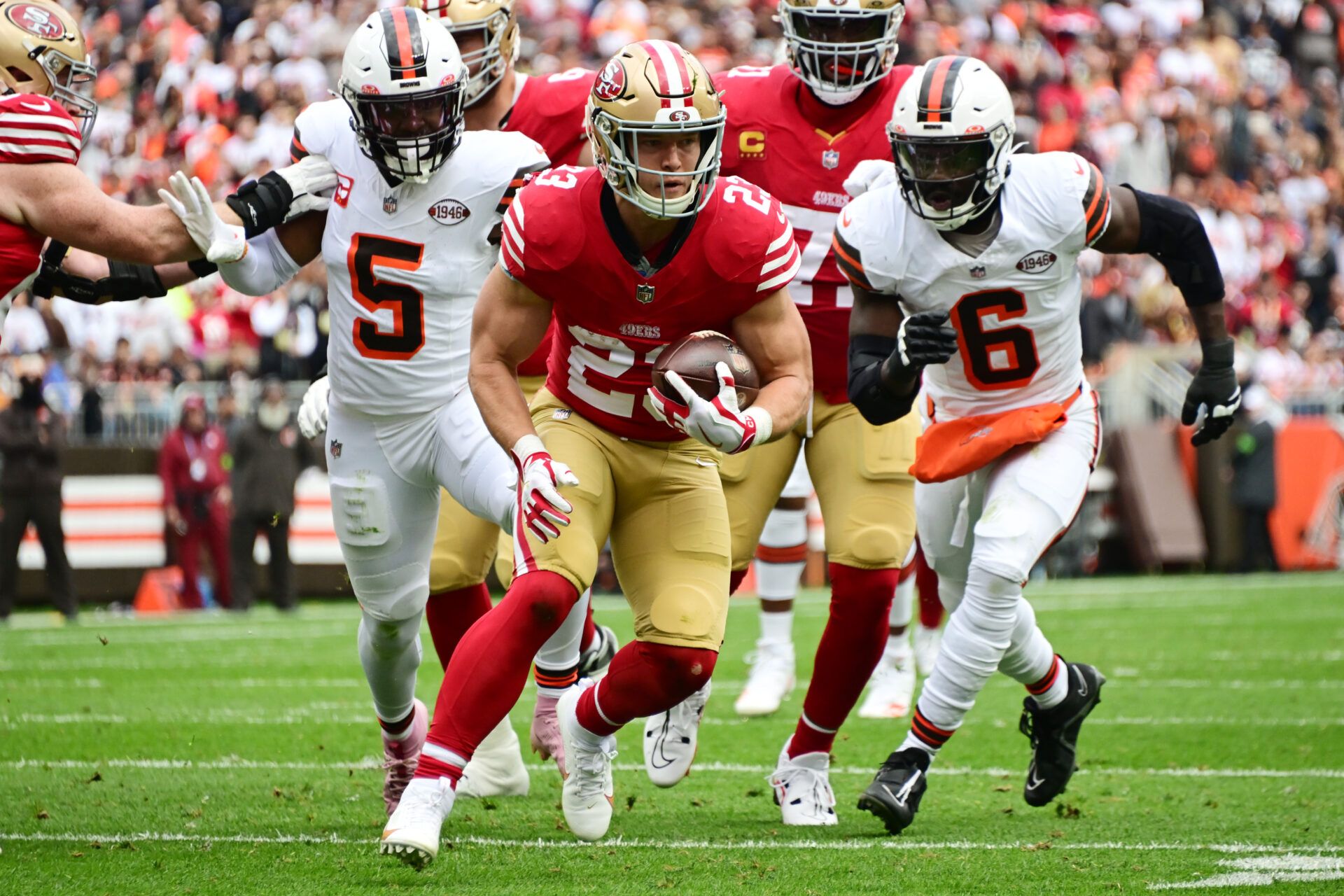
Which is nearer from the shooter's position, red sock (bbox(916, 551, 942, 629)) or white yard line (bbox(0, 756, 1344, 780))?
white yard line (bbox(0, 756, 1344, 780))

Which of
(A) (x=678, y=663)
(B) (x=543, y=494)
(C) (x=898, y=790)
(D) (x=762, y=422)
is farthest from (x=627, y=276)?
(C) (x=898, y=790)

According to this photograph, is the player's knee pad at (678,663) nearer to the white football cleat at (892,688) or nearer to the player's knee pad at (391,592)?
the player's knee pad at (391,592)

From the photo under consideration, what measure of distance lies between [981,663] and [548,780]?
1.70 metres

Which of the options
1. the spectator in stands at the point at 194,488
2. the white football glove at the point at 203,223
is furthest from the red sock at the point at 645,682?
the spectator in stands at the point at 194,488

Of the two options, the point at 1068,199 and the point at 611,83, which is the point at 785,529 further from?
the point at 611,83

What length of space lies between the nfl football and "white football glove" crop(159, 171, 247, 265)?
1183 millimetres

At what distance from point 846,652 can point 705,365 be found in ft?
4.36

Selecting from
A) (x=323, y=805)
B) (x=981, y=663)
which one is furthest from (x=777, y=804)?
(x=323, y=805)

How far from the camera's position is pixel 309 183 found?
16.1 feet

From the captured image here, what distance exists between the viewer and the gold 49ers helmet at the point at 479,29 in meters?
5.49

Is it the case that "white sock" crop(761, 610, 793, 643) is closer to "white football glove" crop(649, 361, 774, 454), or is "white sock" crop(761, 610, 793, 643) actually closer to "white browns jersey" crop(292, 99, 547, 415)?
"white browns jersey" crop(292, 99, 547, 415)

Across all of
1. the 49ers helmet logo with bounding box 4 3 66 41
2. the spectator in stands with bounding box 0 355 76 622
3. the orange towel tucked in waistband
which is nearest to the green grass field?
the orange towel tucked in waistband

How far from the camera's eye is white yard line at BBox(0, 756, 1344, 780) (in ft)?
19.6

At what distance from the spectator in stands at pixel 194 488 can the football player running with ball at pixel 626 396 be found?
30.0 ft
